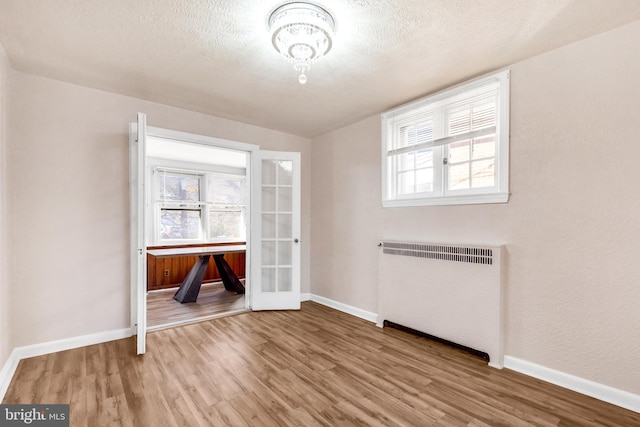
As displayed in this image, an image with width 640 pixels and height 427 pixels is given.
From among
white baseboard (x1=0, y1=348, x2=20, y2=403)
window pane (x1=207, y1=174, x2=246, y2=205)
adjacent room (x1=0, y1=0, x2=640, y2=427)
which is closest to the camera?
adjacent room (x1=0, y1=0, x2=640, y2=427)

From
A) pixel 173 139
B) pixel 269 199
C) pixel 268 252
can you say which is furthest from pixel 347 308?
pixel 173 139

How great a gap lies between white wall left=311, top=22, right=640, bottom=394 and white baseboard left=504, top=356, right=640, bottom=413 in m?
0.04

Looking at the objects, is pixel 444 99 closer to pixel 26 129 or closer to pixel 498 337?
pixel 498 337

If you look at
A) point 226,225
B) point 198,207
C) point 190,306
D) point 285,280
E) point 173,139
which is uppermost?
point 173,139

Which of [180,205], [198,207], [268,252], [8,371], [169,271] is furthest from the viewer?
[198,207]

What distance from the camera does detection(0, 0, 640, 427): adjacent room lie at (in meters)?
1.93

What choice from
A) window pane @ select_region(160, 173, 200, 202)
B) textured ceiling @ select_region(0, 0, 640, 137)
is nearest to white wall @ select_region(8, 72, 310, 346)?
textured ceiling @ select_region(0, 0, 640, 137)

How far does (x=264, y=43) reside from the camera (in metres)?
2.17

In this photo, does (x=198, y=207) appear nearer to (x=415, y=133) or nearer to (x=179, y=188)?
(x=179, y=188)

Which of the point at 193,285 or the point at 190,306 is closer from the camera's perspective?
the point at 190,306

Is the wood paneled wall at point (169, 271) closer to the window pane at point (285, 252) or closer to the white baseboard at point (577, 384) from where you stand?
the window pane at point (285, 252)

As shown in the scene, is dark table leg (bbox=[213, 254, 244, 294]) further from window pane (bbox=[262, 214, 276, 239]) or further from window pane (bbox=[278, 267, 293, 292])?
window pane (bbox=[262, 214, 276, 239])

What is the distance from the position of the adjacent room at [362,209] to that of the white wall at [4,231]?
1.3 inches

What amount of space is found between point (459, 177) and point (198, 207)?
506 cm
